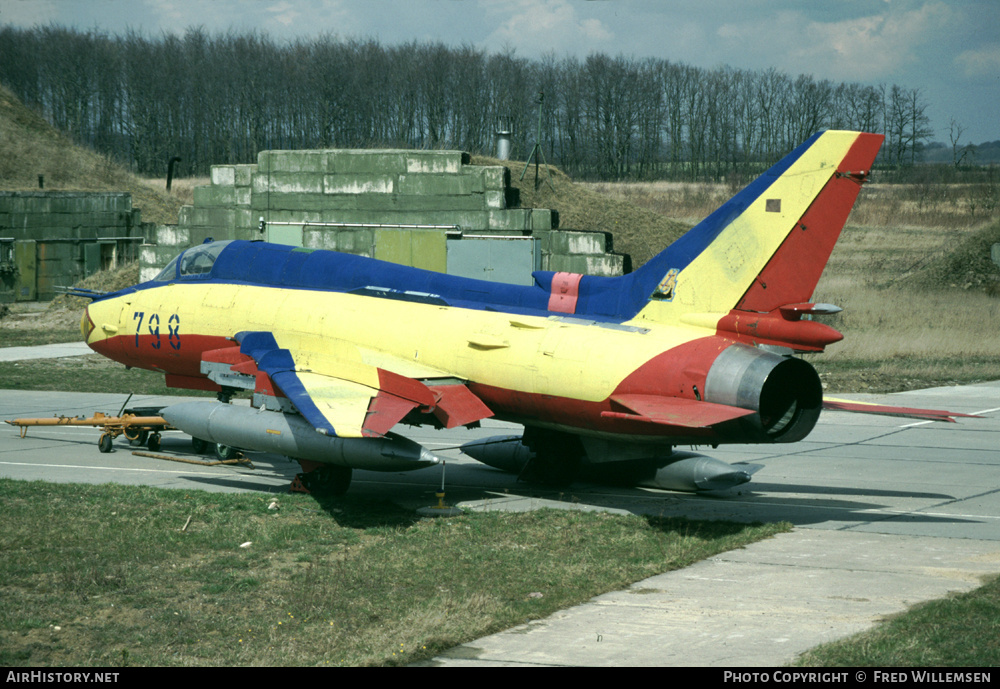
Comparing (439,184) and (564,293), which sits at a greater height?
(439,184)

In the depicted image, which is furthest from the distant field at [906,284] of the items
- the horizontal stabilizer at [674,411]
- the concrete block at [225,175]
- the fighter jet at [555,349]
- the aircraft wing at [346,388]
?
the concrete block at [225,175]

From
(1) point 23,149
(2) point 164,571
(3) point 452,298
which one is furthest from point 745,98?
(2) point 164,571

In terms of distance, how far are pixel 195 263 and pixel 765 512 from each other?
403 inches

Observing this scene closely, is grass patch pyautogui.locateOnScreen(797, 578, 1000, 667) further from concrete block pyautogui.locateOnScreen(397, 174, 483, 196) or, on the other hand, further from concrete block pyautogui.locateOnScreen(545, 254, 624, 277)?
concrete block pyautogui.locateOnScreen(397, 174, 483, 196)

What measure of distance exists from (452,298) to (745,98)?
85242 millimetres

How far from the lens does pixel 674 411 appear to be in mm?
11484

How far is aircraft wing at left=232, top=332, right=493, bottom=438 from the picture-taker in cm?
1253

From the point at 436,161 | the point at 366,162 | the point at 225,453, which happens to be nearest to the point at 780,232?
the point at 225,453

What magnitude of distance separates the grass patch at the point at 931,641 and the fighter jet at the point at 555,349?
314 cm

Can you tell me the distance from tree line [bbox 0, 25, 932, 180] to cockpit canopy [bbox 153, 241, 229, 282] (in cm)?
5728

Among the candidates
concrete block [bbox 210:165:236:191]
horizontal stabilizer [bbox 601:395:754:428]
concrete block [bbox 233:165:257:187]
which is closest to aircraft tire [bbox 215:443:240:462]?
horizontal stabilizer [bbox 601:395:754:428]

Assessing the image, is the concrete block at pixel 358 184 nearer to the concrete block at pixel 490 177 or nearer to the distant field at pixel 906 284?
the concrete block at pixel 490 177

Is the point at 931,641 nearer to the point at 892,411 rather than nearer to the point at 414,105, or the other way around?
the point at 892,411

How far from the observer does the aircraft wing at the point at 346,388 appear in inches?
493
